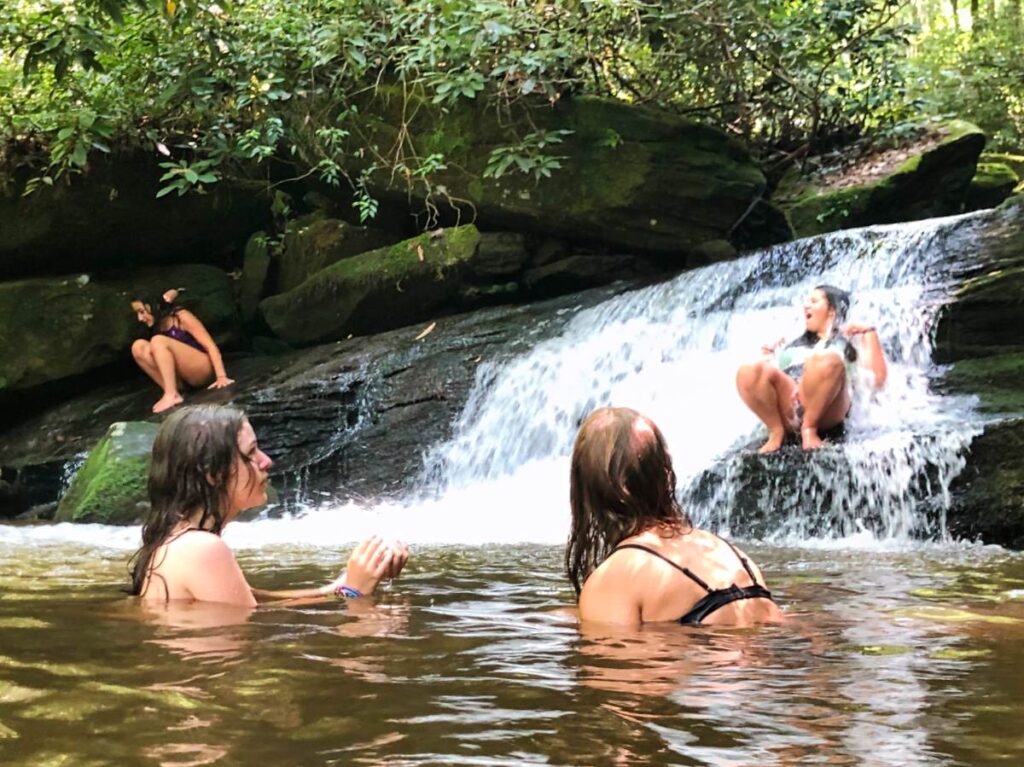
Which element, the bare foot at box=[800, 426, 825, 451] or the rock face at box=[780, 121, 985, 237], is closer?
the bare foot at box=[800, 426, 825, 451]

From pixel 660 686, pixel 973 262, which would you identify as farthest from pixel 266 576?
pixel 973 262

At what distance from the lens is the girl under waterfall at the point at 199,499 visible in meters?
3.49

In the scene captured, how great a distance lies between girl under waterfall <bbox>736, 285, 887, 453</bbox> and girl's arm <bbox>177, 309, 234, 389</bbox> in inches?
256

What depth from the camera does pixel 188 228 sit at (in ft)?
44.1

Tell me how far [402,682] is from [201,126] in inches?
424

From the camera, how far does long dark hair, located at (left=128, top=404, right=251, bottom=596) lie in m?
3.49

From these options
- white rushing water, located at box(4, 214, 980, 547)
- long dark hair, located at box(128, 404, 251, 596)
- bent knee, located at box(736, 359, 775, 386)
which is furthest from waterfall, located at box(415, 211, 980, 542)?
long dark hair, located at box(128, 404, 251, 596)

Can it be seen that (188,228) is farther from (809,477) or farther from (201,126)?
(809,477)

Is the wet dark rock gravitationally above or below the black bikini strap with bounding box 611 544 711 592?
above

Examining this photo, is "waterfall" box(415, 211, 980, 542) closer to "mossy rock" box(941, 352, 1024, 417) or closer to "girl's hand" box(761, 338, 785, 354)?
"mossy rock" box(941, 352, 1024, 417)

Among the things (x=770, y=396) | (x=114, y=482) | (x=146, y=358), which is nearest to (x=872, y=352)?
(x=770, y=396)

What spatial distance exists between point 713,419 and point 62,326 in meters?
8.08

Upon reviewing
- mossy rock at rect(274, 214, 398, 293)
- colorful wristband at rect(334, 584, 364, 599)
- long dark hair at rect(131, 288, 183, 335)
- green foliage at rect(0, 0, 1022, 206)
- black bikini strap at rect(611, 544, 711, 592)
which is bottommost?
colorful wristband at rect(334, 584, 364, 599)

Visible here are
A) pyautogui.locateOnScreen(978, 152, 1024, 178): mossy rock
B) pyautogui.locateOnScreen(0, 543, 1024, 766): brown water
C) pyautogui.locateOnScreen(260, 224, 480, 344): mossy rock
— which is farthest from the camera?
pyautogui.locateOnScreen(978, 152, 1024, 178): mossy rock
